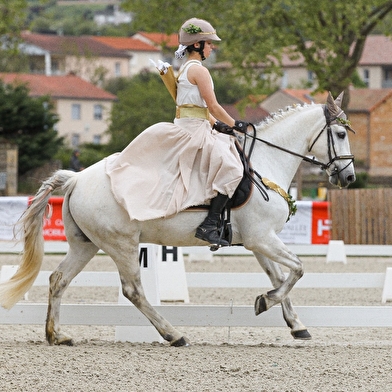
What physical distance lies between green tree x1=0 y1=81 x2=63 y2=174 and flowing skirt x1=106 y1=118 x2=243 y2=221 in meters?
28.0

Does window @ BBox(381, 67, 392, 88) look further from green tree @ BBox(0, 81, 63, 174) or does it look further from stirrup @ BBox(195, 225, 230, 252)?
stirrup @ BBox(195, 225, 230, 252)

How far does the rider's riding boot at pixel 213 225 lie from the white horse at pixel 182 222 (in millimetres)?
96

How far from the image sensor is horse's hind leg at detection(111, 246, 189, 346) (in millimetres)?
7680

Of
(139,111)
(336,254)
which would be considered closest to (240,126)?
(336,254)

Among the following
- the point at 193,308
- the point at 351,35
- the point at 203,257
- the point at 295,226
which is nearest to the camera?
the point at 193,308

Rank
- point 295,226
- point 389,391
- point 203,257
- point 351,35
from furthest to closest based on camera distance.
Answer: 1. point 351,35
2. point 295,226
3. point 203,257
4. point 389,391

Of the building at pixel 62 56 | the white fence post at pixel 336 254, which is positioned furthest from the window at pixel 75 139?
the white fence post at pixel 336 254

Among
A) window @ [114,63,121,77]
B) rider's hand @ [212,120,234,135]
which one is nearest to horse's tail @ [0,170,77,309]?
rider's hand @ [212,120,234,135]

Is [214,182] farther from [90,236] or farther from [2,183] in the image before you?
[2,183]

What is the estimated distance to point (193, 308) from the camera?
26.4 ft

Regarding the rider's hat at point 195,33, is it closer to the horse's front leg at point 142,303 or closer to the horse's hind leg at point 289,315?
the horse's front leg at point 142,303

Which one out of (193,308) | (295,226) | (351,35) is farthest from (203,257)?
(351,35)

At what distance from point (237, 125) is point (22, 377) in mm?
2919

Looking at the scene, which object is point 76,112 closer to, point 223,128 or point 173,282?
point 173,282
